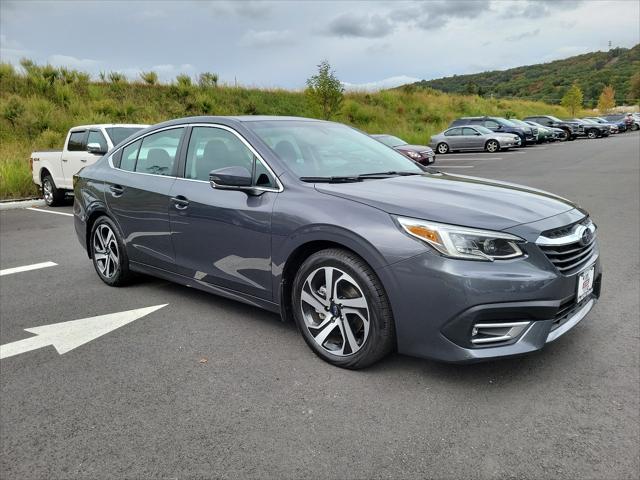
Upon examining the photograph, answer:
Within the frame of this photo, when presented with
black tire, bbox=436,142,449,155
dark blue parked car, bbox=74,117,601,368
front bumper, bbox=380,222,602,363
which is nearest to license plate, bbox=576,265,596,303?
dark blue parked car, bbox=74,117,601,368

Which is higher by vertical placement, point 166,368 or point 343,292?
point 343,292

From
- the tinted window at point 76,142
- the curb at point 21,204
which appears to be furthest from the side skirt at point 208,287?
the curb at point 21,204

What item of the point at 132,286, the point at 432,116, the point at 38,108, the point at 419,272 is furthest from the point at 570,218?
the point at 432,116

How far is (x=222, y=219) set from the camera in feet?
12.3

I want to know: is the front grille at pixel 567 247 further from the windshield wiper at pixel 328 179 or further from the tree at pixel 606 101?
the tree at pixel 606 101

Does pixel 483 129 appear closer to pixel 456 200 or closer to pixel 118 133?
pixel 118 133

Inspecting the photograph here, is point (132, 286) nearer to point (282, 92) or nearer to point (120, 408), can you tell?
point (120, 408)

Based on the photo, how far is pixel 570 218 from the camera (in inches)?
126

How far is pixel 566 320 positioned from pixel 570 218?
2.08 feet

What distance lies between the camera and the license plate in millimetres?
3031

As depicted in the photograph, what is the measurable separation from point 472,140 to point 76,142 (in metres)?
20.1

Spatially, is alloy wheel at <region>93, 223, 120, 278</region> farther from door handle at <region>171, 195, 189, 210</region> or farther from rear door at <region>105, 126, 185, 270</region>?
door handle at <region>171, 195, 189, 210</region>

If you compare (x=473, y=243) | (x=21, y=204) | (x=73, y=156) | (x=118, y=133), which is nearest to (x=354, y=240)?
(x=473, y=243)

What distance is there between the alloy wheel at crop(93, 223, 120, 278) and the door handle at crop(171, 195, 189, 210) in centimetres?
116
